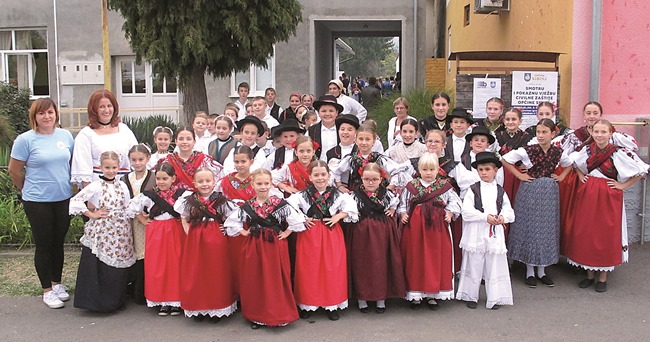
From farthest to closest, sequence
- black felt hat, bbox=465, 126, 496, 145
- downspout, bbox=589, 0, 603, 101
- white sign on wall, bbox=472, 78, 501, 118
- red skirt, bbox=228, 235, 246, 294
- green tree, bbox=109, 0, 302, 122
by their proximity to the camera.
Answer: green tree, bbox=109, 0, 302, 122 → white sign on wall, bbox=472, 78, 501, 118 → downspout, bbox=589, 0, 603, 101 → black felt hat, bbox=465, 126, 496, 145 → red skirt, bbox=228, 235, 246, 294

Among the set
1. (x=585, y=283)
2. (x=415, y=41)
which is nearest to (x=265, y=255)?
(x=585, y=283)

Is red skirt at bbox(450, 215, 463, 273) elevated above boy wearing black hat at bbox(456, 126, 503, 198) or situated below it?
below

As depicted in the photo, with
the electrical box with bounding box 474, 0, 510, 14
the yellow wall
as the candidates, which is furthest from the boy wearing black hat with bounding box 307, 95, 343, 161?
the electrical box with bounding box 474, 0, 510, 14

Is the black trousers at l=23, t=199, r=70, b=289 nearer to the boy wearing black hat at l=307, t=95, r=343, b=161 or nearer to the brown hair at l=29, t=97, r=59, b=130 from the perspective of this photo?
the brown hair at l=29, t=97, r=59, b=130

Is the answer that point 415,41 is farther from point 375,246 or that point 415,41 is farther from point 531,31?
point 375,246

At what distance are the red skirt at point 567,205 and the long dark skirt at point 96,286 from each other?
431cm

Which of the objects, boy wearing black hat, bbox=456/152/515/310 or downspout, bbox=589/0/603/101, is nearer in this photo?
boy wearing black hat, bbox=456/152/515/310

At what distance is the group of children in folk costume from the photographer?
5344mm

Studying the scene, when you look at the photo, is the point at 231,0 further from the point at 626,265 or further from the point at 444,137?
the point at 626,265

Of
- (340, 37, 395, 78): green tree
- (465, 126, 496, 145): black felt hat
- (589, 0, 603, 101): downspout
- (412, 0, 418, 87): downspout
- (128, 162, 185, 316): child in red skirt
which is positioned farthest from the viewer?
(340, 37, 395, 78): green tree

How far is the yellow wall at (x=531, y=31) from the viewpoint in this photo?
336 inches

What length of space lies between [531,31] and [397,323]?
670cm

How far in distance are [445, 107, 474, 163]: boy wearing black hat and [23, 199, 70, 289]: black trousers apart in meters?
3.62

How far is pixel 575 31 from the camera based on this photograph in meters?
8.23
